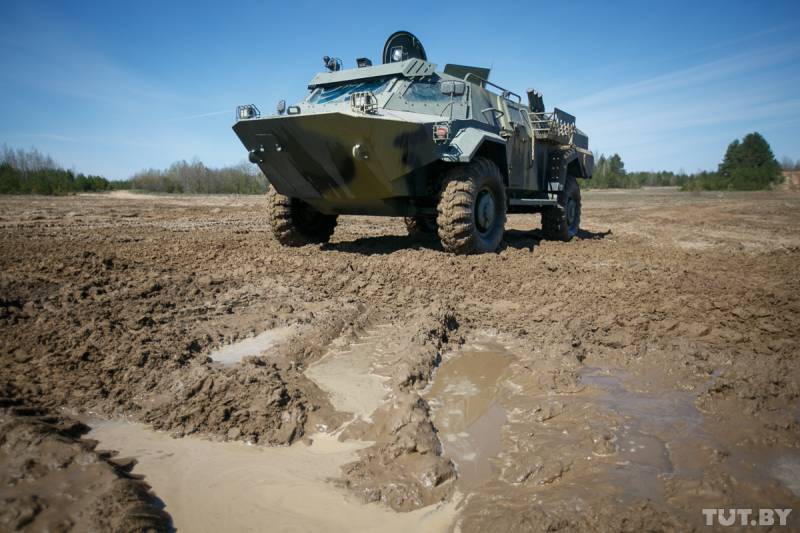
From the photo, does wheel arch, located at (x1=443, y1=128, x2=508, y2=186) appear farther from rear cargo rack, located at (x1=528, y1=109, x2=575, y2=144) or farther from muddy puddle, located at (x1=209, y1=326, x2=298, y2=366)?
muddy puddle, located at (x1=209, y1=326, x2=298, y2=366)

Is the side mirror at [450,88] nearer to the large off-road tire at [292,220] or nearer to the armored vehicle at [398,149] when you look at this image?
the armored vehicle at [398,149]

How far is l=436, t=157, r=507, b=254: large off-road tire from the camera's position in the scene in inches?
241

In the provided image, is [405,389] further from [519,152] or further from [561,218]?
[561,218]

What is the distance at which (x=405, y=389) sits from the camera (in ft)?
9.98

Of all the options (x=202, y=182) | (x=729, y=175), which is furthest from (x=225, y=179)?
(x=729, y=175)

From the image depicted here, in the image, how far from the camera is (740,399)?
9.02 feet

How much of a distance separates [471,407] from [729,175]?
4352 centimetres

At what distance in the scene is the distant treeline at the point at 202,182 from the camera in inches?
1497

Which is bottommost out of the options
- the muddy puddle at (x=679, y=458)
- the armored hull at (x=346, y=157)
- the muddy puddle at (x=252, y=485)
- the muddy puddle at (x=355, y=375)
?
the muddy puddle at (x=252, y=485)

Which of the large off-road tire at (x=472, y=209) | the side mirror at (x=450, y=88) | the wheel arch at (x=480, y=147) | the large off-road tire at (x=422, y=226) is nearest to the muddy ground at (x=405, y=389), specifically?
the large off-road tire at (x=472, y=209)

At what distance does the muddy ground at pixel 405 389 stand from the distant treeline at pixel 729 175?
36360 millimetres

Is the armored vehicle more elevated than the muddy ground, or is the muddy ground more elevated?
the armored vehicle

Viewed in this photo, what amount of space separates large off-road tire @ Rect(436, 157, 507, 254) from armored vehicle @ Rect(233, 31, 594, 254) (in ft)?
0.04

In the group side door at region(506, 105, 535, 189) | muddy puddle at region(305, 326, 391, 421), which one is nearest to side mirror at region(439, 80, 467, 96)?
side door at region(506, 105, 535, 189)
